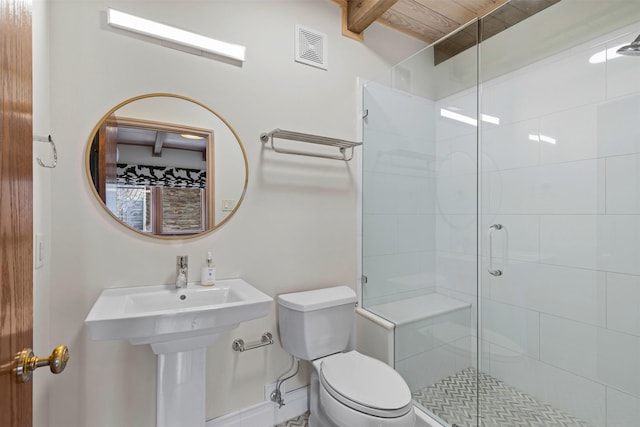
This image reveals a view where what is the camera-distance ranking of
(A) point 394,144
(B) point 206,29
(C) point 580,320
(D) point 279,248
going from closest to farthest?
(C) point 580,320 < (B) point 206,29 < (D) point 279,248 < (A) point 394,144

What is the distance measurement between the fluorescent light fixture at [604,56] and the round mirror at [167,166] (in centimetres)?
176

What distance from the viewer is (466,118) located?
176 cm

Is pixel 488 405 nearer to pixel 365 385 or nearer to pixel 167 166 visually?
pixel 365 385

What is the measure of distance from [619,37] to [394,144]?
111 cm

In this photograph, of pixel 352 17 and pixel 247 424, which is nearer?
pixel 247 424

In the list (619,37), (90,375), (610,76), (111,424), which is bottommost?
(111,424)

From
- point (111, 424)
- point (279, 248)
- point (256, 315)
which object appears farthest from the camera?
point (279, 248)

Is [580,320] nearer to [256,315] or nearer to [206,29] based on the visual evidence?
[256,315]

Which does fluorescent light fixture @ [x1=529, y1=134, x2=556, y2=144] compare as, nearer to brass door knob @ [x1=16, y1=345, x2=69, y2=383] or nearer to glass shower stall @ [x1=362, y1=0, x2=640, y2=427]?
glass shower stall @ [x1=362, y1=0, x2=640, y2=427]

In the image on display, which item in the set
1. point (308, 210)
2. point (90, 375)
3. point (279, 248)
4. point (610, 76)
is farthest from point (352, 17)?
point (90, 375)

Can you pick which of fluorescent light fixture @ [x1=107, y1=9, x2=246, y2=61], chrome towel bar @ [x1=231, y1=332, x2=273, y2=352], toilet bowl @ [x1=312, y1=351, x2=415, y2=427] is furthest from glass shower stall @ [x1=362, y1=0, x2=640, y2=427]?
fluorescent light fixture @ [x1=107, y1=9, x2=246, y2=61]

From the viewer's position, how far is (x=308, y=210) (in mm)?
1892

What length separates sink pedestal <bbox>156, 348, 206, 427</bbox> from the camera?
4.11 feet

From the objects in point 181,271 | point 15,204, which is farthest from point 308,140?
point 15,204
